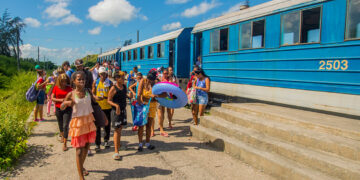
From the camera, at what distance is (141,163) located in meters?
4.33

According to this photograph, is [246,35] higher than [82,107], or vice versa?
[246,35]

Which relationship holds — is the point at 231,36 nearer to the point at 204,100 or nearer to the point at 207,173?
the point at 204,100

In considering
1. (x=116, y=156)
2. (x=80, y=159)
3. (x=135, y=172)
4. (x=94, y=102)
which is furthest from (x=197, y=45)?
(x=80, y=159)

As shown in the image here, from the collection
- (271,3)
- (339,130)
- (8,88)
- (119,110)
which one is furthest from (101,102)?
(8,88)

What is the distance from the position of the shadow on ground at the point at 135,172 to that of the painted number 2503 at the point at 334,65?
432 cm

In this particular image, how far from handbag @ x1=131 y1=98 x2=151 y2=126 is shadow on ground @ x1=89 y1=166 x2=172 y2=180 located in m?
0.96

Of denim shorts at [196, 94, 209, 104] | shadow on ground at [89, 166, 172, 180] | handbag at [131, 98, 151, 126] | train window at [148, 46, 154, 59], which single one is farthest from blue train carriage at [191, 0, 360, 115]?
train window at [148, 46, 154, 59]

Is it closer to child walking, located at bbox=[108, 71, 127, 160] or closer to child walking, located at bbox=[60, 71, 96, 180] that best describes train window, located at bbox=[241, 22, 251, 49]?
child walking, located at bbox=[108, 71, 127, 160]

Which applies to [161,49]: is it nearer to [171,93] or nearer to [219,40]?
[219,40]

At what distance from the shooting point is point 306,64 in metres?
5.87

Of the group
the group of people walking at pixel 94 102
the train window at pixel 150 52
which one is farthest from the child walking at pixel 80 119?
the train window at pixel 150 52

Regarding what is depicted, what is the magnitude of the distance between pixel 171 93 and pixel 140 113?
85 centimetres

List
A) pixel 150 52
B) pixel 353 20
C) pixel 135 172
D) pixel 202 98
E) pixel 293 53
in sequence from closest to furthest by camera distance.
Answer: pixel 135 172 < pixel 353 20 < pixel 293 53 < pixel 202 98 < pixel 150 52

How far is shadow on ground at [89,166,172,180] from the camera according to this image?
149 inches
